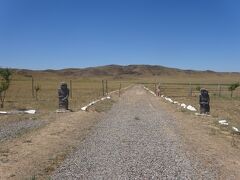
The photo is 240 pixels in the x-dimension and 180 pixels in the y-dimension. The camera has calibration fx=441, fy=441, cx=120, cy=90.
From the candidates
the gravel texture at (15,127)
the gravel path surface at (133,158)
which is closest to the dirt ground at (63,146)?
the gravel path surface at (133,158)

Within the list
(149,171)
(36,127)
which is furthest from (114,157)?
(36,127)

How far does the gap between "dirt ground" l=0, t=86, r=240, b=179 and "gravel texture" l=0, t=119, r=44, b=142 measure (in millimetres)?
481

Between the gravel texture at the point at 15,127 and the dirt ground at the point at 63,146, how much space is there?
481 mm

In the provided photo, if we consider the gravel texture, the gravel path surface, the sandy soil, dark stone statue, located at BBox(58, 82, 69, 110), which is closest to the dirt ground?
the sandy soil

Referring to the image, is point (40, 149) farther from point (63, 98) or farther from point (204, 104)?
point (204, 104)

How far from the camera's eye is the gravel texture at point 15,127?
569 inches

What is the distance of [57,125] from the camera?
17016 mm

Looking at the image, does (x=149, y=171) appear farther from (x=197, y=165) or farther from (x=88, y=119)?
(x=88, y=119)

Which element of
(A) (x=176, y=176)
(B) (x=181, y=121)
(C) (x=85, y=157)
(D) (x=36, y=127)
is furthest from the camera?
(B) (x=181, y=121)

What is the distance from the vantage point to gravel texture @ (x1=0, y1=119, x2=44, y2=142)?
1446cm

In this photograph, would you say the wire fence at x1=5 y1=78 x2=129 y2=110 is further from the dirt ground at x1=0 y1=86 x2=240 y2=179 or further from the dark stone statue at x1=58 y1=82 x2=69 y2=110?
the dirt ground at x1=0 y1=86 x2=240 y2=179

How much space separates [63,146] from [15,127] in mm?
5182

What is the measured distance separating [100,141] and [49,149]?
187 centimetres

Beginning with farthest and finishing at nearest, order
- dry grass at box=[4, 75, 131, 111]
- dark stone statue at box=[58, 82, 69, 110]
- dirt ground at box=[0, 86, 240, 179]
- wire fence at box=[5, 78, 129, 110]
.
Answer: wire fence at box=[5, 78, 129, 110]
dry grass at box=[4, 75, 131, 111]
dark stone statue at box=[58, 82, 69, 110]
dirt ground at box=[0, 86, 240, 179]
